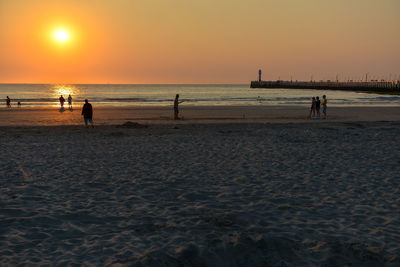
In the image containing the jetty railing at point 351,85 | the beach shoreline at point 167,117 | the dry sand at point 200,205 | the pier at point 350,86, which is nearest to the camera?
the dry sand at point 200,205

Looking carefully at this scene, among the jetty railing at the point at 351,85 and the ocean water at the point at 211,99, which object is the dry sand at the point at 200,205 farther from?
the jetty railing at the point at 351,85

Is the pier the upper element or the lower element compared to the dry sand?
upper

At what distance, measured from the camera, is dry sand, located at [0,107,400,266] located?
15.2ft

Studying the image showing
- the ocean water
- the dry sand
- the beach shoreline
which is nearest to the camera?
the dry sand

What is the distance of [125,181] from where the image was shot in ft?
26.9

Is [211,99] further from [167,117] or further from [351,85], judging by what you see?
[351,85]

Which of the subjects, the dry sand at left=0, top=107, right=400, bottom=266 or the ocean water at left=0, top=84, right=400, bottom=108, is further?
the ocean water at left=0, top=84, right=400, bottom=108

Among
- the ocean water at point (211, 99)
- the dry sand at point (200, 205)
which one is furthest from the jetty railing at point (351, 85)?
the dry sand at point (200, 205)

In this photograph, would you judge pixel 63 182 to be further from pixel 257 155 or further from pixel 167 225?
pixel 257 155

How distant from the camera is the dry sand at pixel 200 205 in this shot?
15.2 feet

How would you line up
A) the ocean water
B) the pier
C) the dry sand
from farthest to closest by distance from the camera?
A: the pier → the ocean water → the dry sand

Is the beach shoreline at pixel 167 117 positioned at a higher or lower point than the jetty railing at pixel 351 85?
lower

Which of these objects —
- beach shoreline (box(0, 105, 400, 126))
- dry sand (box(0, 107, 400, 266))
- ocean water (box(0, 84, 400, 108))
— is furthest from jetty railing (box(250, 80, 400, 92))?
dry sand (box(0, 107, 400, 266))

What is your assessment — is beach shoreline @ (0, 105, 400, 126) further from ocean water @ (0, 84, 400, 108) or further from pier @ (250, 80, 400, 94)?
pier @ (250, 80, 400, 94)
